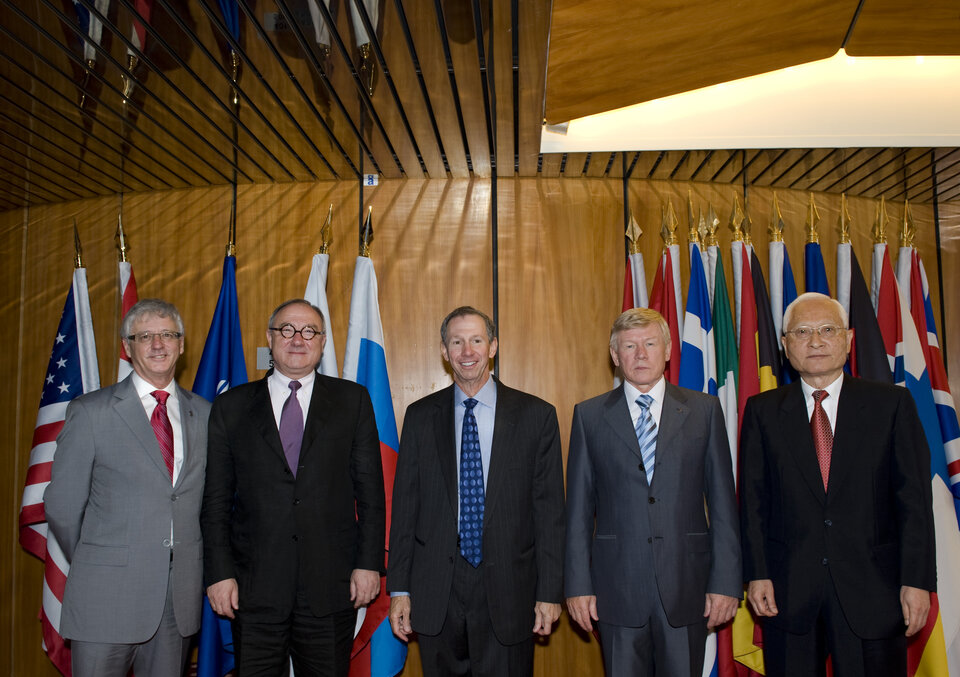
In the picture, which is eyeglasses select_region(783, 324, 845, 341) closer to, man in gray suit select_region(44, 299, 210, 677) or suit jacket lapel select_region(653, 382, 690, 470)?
suit jacket lapel select_region(653, 382, 690, 470)

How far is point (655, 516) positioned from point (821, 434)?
0.70 m

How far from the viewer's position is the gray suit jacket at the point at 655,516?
2312mm

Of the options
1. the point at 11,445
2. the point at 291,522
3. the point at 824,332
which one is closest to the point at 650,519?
the point at 824,332

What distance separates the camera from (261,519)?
8.00 ft

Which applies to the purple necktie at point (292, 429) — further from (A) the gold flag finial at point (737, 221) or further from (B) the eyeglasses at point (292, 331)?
(A) the gold flag finial at point (737, 221)

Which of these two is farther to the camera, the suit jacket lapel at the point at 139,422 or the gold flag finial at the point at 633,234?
the gold flag finial at the point at 633,234

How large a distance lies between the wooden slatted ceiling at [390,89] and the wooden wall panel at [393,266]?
0.14 metres

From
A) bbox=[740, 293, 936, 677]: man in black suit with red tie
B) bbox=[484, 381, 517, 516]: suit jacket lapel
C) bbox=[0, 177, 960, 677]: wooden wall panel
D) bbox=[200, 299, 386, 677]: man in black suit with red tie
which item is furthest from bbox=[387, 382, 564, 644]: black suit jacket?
bbox=[0, 177, 960, 677]: wooden wall panel

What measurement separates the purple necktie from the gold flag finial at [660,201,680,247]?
7.42ft

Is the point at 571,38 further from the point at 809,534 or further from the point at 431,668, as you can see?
the point at 431,668

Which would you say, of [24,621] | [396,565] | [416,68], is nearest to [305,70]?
[416,68]

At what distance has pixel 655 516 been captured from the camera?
234cm

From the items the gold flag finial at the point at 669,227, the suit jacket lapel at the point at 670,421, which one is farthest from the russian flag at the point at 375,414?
the gold flag finial at the point at 669,227

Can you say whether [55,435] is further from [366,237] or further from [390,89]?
[390,89]
